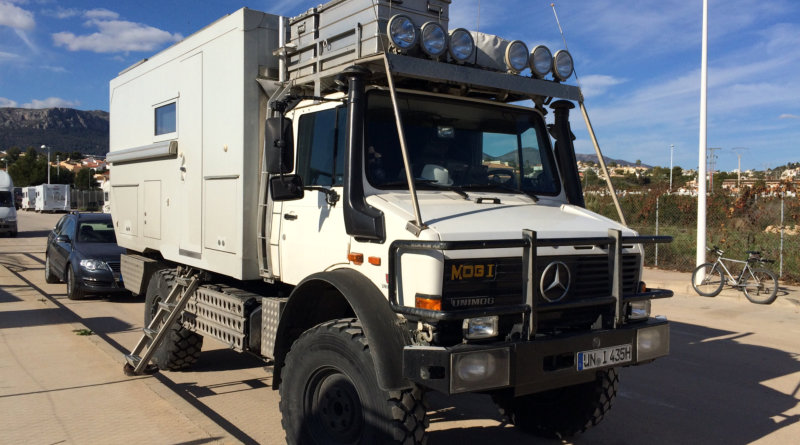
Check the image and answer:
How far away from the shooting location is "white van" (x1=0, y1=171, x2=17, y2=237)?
88.0 ft

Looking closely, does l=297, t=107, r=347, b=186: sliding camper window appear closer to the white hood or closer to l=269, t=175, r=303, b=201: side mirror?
l=269, t=175, r=303, b=201: side mirror

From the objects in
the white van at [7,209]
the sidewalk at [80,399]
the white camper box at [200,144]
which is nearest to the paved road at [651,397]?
the sidewalk at [80,399]

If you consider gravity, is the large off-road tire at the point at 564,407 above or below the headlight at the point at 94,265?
below

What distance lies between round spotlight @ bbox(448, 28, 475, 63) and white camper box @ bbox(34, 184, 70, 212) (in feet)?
185

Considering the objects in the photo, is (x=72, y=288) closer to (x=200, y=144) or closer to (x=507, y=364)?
(x=200, y=144)

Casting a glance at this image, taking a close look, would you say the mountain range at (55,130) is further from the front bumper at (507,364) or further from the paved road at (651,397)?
the front bumper at (507,364)

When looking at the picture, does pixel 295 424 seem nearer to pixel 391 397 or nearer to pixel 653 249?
pixel 391 397

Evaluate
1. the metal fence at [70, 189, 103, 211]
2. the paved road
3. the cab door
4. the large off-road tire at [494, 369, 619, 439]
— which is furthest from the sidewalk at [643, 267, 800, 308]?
the metal fence at [70, 189, 103, 211]

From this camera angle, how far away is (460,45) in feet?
14.1

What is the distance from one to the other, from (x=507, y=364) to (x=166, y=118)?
15.5 ft

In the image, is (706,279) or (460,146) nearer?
(460,146)

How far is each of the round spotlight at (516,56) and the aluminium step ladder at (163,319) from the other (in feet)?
11.4

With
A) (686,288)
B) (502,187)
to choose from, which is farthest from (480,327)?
(686,288)

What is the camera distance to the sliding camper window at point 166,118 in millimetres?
6414
